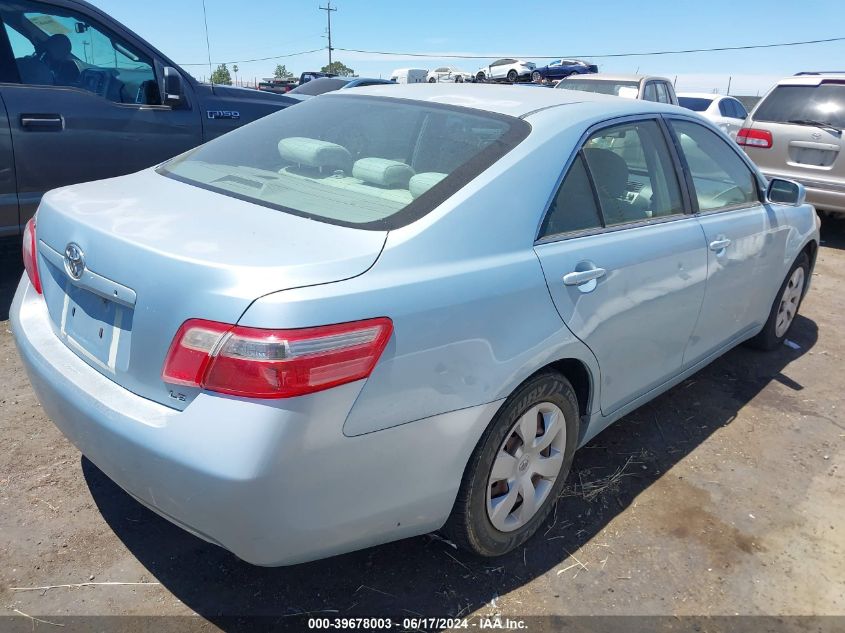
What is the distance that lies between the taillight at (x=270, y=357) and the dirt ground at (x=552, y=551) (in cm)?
92

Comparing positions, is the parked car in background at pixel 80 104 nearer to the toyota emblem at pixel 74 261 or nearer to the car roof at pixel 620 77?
the toyota emblem at pixel 74 261

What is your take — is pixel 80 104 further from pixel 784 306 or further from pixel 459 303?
pixel 784 306

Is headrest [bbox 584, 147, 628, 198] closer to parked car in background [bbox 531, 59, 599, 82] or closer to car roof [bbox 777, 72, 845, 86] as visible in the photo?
car roof [bbox 777, 72, 845, 86]

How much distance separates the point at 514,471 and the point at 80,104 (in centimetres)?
406

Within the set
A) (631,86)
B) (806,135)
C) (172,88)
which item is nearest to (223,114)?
(172,88)

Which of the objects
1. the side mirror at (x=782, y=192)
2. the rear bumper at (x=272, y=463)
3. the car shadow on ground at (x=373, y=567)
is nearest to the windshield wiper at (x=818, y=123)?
the side mirror at (x=782, y=192)

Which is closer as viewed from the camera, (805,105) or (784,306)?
(784,306)

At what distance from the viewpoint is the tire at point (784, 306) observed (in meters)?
4.38

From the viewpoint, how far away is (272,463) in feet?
5.50

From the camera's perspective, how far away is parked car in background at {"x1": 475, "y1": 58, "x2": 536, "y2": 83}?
102 ft

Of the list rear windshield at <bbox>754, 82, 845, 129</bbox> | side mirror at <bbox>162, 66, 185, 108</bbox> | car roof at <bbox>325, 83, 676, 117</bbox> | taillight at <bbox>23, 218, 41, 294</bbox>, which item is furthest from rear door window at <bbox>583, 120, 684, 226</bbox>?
rear windshield at <bbox>754, 82, 845, 129</bbox>

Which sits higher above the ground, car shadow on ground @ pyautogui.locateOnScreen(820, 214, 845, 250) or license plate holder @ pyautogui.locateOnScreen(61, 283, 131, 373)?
license plate holder @ pyautogui.locateOnScreen(61, 283, 131, 373)

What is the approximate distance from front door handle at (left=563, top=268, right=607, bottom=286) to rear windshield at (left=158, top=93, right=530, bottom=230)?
19.0 inches

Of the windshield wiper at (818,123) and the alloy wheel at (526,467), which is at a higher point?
the windshield wiper at (818,123)
